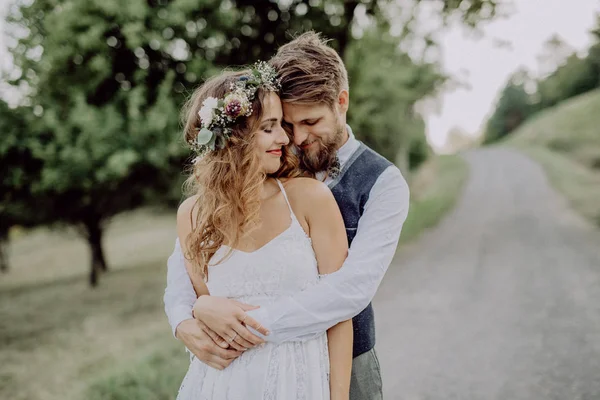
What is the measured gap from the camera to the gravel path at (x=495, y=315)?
4285 mm

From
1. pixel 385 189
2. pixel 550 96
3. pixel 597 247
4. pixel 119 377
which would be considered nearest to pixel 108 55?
pixel 119 377

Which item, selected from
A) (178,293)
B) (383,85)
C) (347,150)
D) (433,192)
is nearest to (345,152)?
(347,150)

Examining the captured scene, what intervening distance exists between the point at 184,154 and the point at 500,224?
8775mm

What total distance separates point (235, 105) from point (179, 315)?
88cm

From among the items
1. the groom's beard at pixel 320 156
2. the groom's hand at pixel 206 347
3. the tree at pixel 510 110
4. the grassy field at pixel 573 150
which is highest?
the groom's beard at pixel 320 156

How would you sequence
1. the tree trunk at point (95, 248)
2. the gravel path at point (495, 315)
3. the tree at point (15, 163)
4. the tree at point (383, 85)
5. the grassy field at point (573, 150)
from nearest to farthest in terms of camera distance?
the gravel path at point (495, 315) → the tree at point (15, 163) → the tree at point (383, 85) → the tree trunk at point (95, 248) → the grassy field at point (573, 150)

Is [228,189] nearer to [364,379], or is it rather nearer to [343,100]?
[343,100]

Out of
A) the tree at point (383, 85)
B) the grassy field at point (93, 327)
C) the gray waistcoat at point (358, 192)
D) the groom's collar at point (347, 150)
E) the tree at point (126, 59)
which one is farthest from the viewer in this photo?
the tree at point (383, 85)

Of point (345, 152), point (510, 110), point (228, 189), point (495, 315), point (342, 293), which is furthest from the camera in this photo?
point (510, 110)

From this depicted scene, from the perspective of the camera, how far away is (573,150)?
31.2m

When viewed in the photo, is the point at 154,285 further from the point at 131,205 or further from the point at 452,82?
the point at 452,82

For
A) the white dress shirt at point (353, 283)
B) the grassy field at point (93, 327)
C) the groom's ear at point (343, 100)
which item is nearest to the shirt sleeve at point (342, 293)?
the white dress shirt at point (353, 283)

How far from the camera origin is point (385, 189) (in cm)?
187

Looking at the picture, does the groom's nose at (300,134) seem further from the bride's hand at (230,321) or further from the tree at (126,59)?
the tree at (126,59)
